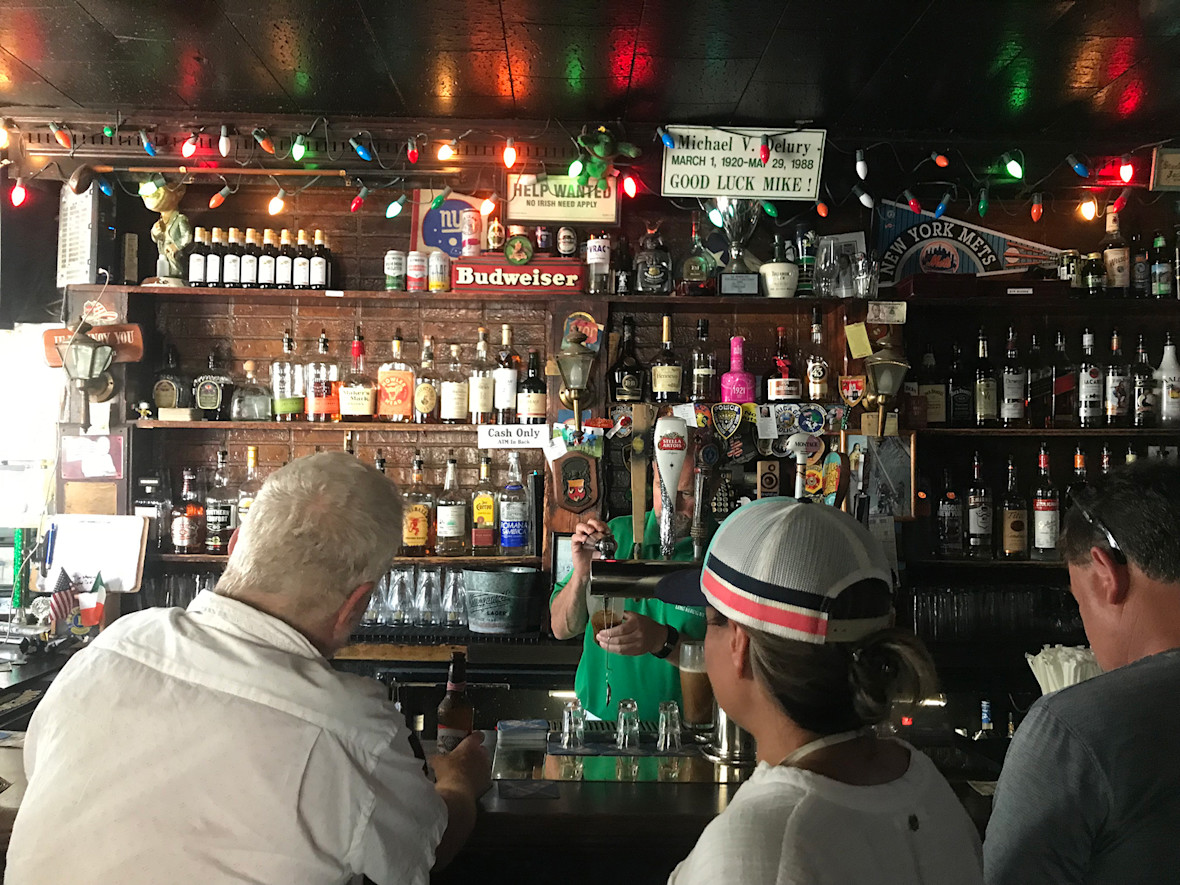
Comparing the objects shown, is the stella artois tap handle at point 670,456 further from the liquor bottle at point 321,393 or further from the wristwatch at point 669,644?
the liquor bottle at point 321,393

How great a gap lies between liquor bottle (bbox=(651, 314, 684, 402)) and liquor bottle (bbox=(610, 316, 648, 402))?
0.07 meters

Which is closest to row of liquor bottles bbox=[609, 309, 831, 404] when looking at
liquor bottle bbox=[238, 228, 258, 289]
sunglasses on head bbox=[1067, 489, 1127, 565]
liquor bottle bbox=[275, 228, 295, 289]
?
liquor bottle bbox=[275, 228, 295, 289]

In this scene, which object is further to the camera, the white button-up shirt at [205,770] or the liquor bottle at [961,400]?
the liquor bottle at [961,400]

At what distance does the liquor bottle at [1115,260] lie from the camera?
398 cm

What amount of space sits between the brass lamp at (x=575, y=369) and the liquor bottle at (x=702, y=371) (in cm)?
47

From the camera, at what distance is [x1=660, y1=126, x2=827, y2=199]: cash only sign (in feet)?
12.1

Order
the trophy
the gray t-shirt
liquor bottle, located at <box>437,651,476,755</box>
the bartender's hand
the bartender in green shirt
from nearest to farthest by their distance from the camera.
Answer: the gray t-shirt, liquor bottle, located at <box>437,651,476,755</box>, the bartender's hand, the bartender in green shirt, the trophy

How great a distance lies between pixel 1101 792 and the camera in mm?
1200

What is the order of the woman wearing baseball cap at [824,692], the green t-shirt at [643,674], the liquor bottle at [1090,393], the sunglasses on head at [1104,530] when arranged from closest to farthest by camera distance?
the woman wearing baseball cap at [824,692]
the sunglasses on head at [1104,530]
the green t-shirt at [643,674]
the liquor bottle at [1090,393]

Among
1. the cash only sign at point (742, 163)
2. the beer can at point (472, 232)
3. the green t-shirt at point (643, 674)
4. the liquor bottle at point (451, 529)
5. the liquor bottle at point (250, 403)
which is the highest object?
the cash only sign at point (742, 163)

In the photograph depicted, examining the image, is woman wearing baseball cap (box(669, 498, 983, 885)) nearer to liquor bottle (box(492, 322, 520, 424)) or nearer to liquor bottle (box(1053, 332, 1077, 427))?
liquor bottle (box(492, 322, 520, 424))

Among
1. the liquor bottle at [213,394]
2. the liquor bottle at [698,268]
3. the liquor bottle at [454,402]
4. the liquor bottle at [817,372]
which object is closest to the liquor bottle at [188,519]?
the liquor bottle at [213,394]

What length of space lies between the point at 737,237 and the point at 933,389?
1.05 meters

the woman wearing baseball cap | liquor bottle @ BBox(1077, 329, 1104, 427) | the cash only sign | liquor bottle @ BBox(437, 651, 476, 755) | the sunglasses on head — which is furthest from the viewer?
liquor bottle @ BBox(1077, 329, 1104, 427)
